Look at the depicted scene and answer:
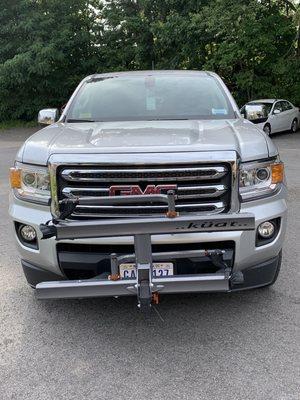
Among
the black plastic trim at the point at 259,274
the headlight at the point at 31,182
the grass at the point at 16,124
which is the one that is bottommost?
the grass at the point at 16,124

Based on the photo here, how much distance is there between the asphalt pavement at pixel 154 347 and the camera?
3.06m

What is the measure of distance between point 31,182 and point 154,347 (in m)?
1.46

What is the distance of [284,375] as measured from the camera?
3156 mm

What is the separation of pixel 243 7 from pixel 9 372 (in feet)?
63.8

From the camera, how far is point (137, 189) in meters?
3.40

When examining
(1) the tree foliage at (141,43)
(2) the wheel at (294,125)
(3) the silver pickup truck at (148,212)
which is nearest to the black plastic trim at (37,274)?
(3) the silver pickup truck at (148,212)

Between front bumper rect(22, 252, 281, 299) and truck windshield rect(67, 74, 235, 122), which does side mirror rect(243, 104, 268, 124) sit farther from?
front bumper rect(22, 252, 281, 299)

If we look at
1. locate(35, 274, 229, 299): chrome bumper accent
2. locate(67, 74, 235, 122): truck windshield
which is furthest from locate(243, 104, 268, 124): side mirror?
locate(35, 274, 229, 299): chrome bumper accent

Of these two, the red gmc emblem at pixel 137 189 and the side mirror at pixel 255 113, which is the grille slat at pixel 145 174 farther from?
the side mirror at pixel 255 113

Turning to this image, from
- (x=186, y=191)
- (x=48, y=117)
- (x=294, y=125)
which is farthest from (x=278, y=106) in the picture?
(x=186, y=191)

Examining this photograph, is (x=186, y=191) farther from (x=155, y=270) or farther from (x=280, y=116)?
(x=280, y=116)

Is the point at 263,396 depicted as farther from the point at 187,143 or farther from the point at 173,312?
the point at 187,143

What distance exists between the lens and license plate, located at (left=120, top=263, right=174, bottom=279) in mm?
3324

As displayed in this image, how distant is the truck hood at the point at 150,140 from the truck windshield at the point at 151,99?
1.56 feet
